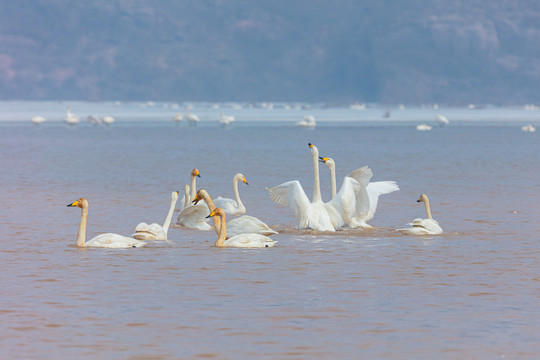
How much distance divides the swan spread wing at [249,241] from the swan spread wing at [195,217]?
294 centimetres

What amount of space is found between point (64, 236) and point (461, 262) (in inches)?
288

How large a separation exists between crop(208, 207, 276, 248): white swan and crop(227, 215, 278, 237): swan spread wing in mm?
586

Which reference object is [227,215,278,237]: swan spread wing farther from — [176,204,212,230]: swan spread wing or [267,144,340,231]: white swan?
[176,204,212,230]: swan spread wing

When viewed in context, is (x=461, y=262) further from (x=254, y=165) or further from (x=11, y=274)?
(x=254, y=165)

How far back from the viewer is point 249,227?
1942cm

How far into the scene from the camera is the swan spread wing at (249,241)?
18562 mm

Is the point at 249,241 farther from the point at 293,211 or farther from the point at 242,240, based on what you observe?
the point at 293,211

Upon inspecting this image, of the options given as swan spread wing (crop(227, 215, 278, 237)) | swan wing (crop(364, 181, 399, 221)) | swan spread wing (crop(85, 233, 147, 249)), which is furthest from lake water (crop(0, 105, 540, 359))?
swan wing (crop(364, 181, 399, 221))

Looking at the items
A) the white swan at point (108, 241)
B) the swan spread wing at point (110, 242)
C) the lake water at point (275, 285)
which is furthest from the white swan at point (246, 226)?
the swan spread wing at point (110, 242)

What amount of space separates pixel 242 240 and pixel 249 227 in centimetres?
87

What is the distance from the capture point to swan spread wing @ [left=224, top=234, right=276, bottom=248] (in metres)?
18.6

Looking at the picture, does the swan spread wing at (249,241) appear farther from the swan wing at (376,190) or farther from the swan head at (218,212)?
the swan wing at (376,190)

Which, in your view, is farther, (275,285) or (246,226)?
(246,226)

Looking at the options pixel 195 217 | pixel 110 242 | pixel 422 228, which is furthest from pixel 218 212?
pixel 422 228
